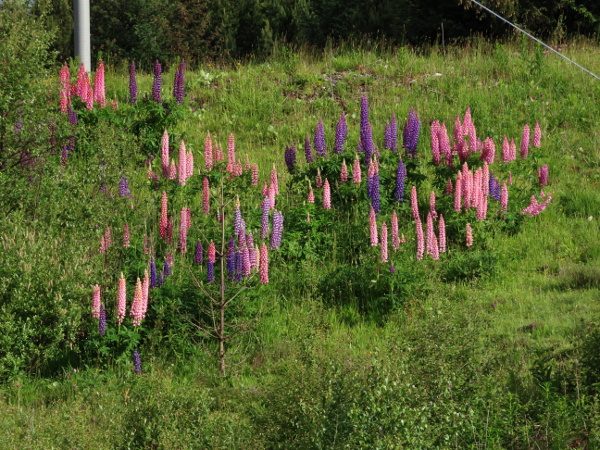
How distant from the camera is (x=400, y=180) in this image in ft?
30.0

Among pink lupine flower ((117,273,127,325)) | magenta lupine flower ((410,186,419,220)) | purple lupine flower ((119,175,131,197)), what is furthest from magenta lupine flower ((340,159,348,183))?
pink lupine flower ((117,273,127,325))

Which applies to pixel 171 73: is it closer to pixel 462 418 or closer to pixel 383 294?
pixel 383 294

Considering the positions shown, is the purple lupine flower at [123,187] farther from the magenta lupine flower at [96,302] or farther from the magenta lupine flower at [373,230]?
the magenta lupine flower at [373,230]

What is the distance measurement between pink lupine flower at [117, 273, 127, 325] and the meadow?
0.05ft

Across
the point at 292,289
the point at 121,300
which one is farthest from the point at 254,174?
the point at 121,300

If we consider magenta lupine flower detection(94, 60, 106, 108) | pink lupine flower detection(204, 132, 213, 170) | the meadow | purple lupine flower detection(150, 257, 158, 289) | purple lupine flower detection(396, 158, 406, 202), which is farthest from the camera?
magenta lupine flower detection(94, 60, 106, 108)

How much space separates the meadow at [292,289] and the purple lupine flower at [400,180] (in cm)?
11

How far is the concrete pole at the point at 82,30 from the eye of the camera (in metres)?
12.8

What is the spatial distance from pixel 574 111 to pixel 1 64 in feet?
25.6

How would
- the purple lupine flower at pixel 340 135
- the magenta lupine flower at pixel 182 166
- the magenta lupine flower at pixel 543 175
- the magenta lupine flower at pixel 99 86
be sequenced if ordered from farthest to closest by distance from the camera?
the magenta lupine flower at pixel 99 86, the magenta lupine flower at pixel 543 175, the purple lupine flower at pixel 340 135, the magenta lupine flower at pixel 182 166

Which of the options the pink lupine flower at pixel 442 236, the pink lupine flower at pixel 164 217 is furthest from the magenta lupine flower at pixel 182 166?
the pink lupine flower at pixel 442 236

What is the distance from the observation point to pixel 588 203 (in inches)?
400

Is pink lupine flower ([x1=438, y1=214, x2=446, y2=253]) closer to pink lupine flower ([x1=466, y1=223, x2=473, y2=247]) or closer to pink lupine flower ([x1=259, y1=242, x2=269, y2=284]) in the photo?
pink lupine flower ([x1=466, y1=223, x2=473, y2=247])

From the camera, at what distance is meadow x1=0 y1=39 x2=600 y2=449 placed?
5602 millimetres
